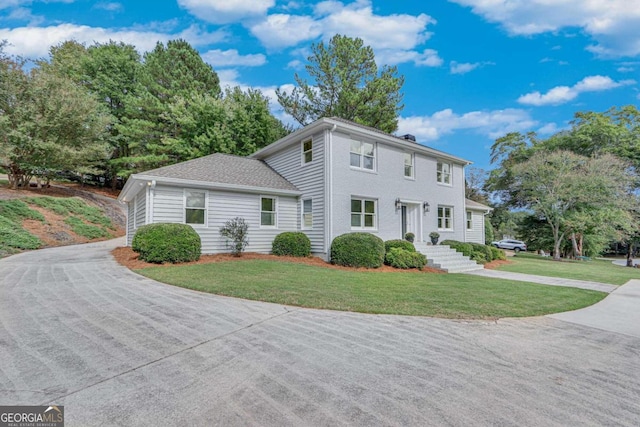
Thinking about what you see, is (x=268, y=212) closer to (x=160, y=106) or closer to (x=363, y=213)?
(x=363, y=213)

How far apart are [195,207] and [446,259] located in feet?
34.3

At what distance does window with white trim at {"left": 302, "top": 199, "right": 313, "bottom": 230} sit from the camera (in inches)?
504

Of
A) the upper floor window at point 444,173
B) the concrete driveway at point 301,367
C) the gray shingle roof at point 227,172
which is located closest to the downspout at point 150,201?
the gray shingle roof at point 227,172

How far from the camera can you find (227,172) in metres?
12.7

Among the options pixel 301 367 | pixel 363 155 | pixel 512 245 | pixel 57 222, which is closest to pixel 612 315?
pixel 301 367

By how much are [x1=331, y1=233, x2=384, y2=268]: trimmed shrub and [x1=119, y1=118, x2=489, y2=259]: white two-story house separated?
865 millimetres

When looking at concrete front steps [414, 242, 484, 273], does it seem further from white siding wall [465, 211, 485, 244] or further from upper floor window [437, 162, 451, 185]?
white siding wall [465, 211, 485, 244]

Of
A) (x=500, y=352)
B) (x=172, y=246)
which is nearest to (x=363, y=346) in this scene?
(x=500, y=352)

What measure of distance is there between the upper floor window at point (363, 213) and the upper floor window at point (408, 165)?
2771 mm

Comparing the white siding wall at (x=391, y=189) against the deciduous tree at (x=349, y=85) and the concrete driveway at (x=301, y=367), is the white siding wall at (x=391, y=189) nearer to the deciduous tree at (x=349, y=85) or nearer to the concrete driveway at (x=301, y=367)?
the concrete driveway at (x=301, y=367)

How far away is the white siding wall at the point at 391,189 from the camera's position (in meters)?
11.9

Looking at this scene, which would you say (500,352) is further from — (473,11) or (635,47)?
(635,47)

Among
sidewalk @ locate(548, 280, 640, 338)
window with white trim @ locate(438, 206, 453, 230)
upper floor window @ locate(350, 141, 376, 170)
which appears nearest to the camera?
sidewalk @ locate(548, 280, 640, 338)

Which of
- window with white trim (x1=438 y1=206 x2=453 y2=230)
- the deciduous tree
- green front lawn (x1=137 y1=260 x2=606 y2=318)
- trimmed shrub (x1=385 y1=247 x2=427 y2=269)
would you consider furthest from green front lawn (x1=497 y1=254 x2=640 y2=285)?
the deciduous tree
